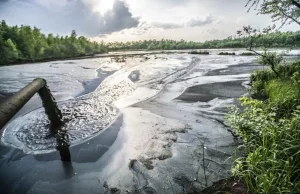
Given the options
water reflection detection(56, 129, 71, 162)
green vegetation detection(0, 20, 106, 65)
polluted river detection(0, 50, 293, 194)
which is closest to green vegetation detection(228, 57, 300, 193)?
polluted river detection(0, 50, 293, 194)

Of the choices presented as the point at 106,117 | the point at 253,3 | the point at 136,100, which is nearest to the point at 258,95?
the point at 253,3

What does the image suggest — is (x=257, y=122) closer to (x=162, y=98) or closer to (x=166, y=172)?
(x=166, y=172)

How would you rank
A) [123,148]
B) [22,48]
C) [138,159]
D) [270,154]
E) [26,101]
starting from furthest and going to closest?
1. [22,48]
2. [123,148]
3. [26,101]
4. [138,159]
5. [270,154]

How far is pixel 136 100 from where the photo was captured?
1058cm

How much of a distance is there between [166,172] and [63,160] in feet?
8.26

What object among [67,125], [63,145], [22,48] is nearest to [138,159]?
[63,145]

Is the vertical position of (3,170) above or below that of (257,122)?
below

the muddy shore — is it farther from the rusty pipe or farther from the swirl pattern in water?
the rusty pipe

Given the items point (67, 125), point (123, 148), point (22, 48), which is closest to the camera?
point (123, 148)

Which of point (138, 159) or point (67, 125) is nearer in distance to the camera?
point (138, 159)

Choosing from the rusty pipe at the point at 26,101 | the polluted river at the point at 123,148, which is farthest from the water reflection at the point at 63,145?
the rusty pipe at the point at 26,101

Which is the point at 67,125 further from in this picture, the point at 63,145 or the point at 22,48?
the point at 22,48

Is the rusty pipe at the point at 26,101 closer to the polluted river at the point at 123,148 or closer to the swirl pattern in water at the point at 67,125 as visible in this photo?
the swirl pattern in water at the point at 67,125

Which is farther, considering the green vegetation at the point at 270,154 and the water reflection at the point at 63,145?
the water reflection at the point at 63,145
